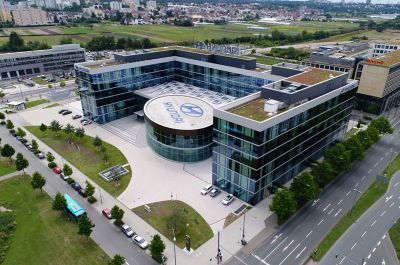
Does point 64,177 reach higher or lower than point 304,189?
lower

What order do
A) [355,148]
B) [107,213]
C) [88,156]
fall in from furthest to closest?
[88,156]
[355,148]
[107,213]

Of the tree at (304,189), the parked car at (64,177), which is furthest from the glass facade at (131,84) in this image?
the tree at (304,189)

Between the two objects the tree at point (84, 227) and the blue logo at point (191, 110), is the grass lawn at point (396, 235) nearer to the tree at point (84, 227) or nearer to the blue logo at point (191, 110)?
the blue logo at point (191, 110)

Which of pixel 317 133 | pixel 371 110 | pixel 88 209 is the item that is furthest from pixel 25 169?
pixel 371 110

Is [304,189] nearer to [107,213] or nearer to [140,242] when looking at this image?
[140,242]

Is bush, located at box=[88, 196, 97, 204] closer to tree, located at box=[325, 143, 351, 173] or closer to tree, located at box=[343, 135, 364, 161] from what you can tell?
tree, located at box=[325, 143, 351, 173]

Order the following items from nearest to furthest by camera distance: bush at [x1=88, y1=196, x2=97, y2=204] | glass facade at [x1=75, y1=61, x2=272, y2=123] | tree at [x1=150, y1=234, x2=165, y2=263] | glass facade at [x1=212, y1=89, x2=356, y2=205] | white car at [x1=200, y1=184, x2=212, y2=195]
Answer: tree at [x1=150, y1=234, x2=165, y2=263], glass facade at [x1=212, y1=89, x2=356, y2=205], bush at [x1=88, y1=196, x2=97, y2=204], white car at [x1=200, y1=184, x2=212, y2=195], glass facade at [x1=75, y1=61, x2=272, y2=123]

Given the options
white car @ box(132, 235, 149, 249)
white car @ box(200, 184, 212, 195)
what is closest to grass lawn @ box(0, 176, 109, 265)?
white car @ box(132, 235, 149, 249)

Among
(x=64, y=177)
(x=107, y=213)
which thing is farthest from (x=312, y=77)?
(x=64, y=177)
